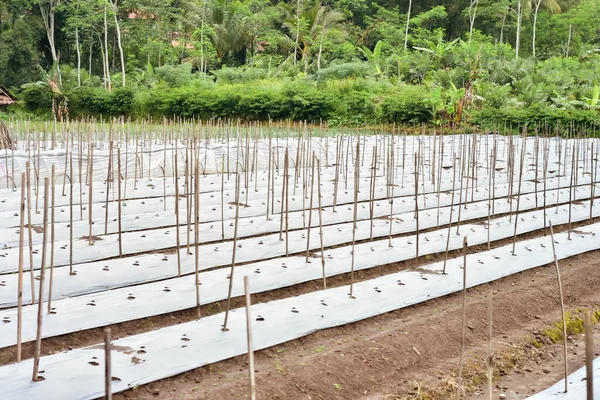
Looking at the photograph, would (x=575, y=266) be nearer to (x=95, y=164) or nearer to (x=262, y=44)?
(x=95, y=164)

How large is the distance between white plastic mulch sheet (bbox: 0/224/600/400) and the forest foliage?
7.04m

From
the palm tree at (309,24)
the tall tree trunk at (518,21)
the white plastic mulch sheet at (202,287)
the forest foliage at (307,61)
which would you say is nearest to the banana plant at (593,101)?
the forest foliage at (307,61)

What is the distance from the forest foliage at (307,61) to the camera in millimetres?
11961

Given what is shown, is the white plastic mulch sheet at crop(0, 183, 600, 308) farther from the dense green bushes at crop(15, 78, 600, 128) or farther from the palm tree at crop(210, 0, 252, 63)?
the palm tree at crop(210, 0, 252, 63)

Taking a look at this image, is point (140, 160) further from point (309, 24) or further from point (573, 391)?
point (309, 24)

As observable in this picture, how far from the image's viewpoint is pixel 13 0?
1673cm

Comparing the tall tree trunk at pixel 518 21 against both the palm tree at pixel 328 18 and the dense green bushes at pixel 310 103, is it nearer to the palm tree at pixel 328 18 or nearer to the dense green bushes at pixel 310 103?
the palm tree at pixel 328 18

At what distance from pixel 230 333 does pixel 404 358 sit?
2.42 ft

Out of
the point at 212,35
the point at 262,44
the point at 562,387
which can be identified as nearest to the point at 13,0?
the point at 212,35

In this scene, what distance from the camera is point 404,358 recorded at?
9.51ft

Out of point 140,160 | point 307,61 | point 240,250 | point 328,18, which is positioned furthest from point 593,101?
point 328,18

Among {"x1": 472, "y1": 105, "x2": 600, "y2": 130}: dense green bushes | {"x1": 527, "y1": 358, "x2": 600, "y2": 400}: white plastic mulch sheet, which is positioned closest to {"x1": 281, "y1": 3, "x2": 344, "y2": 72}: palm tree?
{"x1": 472, "y1": 105, "x2": 600, "y2": 130}: dense green bushes

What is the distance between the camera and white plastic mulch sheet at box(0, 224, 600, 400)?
2.33 metres

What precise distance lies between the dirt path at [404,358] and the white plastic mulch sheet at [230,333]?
0.17 ft
